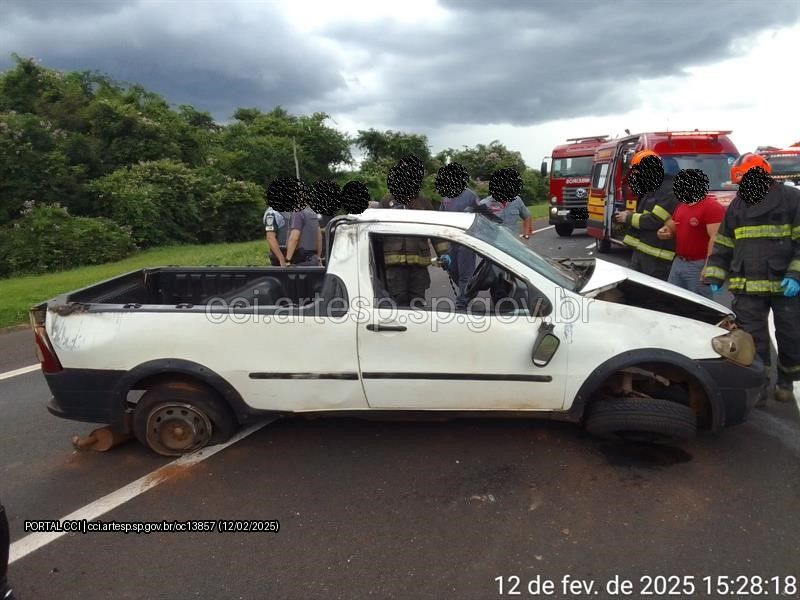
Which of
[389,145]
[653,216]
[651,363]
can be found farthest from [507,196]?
[389,145]

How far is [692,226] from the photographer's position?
4.98 meters

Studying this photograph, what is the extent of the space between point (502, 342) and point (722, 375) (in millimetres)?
1266

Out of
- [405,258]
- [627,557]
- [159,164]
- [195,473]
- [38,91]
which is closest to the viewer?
[627,557]

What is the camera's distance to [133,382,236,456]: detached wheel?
11.8 ft

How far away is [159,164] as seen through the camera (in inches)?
720

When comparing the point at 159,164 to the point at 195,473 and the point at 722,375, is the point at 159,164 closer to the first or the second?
the point at 195,473

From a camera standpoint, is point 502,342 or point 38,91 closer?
point 502,342

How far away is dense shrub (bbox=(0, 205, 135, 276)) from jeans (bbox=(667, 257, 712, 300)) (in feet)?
42.7

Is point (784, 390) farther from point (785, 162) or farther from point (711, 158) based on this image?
point (785, 162)

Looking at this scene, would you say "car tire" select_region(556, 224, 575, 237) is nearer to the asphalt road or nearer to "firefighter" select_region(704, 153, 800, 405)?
"firefighter" select_region(704, 153, 800, 405)

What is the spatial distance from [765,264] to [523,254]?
179 centimetres

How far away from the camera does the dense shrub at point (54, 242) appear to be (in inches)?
523

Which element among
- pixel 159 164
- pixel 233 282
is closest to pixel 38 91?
pixel 159 164

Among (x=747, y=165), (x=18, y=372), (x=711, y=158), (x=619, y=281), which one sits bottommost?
(x=18, y=372)
